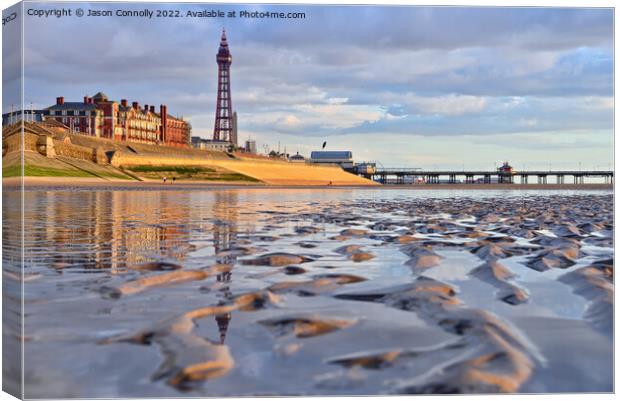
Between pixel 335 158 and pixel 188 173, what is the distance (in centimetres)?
7159

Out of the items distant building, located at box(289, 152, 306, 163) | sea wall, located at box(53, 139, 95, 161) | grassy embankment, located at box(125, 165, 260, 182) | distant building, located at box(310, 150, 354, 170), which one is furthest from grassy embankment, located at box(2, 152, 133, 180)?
distant building, located at box(310, 150, 354, 170)

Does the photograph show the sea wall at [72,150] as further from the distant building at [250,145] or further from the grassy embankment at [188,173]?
the distant building at [250,145]

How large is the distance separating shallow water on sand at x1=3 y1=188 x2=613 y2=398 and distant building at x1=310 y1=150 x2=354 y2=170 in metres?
160

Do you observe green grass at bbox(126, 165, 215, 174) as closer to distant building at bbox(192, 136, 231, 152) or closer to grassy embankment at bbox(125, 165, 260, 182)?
grassy embankment at bbox(125, 165, 260, 182)

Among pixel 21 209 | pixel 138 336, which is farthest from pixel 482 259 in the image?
pixel 21 209

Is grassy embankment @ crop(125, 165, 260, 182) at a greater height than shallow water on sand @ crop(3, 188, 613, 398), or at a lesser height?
greater

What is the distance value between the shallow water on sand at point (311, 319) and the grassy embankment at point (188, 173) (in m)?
85.6

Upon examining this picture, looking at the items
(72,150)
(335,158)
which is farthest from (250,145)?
(72,150)

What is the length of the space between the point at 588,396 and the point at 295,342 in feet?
→ 5.51

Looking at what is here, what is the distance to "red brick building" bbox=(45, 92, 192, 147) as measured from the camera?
366ft

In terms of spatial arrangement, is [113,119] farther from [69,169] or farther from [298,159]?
[298,159]

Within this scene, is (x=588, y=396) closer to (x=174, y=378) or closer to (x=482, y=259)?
(x=174, y=378)

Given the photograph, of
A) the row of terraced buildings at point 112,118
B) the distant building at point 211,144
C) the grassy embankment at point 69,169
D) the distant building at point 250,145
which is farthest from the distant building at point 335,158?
the grassy embankment at point 69,169

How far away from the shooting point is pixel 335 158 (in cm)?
16938
